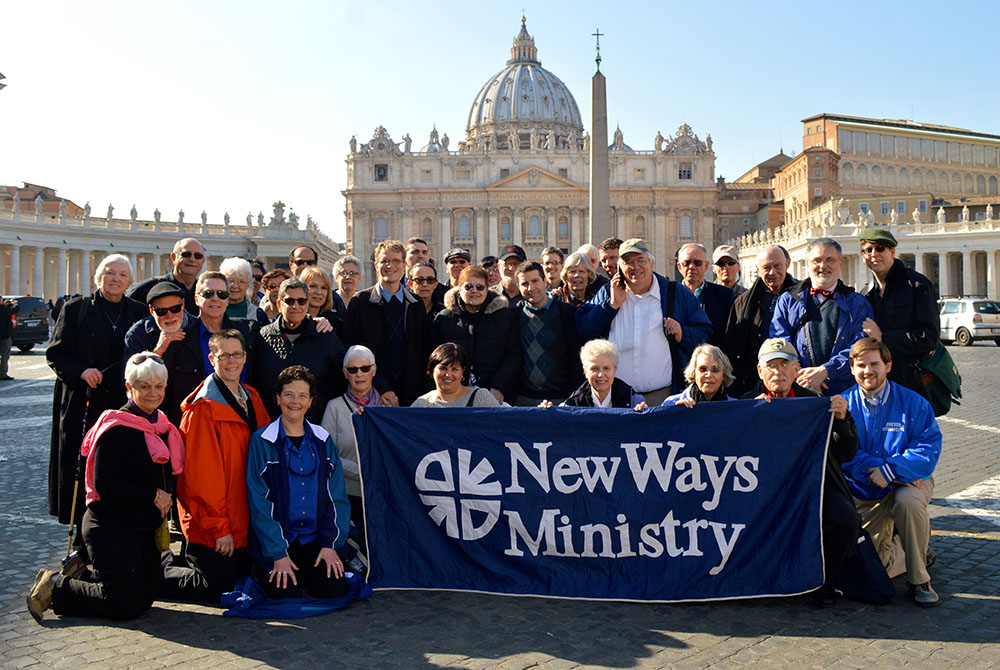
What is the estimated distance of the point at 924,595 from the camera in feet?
15.4

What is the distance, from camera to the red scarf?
4691 millimetres

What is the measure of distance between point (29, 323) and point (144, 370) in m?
23.6

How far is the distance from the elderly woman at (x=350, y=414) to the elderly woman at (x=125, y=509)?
0.96 metres

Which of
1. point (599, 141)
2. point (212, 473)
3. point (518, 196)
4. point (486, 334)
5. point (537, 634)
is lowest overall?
point (537, 634)

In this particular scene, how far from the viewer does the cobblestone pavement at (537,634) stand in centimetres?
404

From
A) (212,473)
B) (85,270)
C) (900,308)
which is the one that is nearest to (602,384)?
(212,473)

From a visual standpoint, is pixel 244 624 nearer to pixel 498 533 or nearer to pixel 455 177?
pixel 498 533

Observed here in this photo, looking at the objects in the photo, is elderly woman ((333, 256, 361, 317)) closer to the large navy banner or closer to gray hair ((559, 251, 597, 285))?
gray hair ((559, 251, 597, 285))

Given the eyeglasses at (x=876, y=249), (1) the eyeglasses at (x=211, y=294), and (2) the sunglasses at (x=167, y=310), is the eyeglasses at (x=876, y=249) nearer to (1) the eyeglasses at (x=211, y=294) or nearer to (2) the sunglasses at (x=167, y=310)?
(1) the eyeglasses at (x=211, y=294)

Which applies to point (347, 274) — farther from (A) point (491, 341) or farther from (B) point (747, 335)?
(B) point (747, 335)

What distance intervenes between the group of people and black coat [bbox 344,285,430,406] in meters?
0.02

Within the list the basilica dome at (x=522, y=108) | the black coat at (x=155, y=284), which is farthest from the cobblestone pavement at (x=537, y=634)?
the basilica dome at (x=522, y=108)

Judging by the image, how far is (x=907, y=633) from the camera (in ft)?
14.1

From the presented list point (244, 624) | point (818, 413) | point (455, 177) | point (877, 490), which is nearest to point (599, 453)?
point (818, 413)
